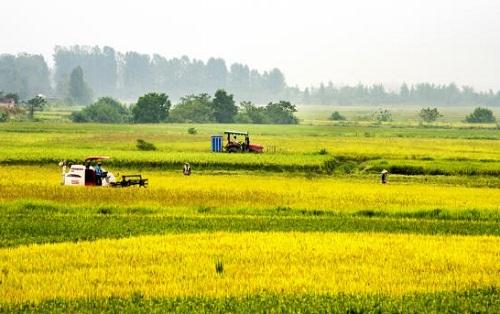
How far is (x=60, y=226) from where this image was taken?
752 inches

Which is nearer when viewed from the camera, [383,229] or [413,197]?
[383,229]

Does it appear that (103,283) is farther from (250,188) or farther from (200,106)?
(200,106)

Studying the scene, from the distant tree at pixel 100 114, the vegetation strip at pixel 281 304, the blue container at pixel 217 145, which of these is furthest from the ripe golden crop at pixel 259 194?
the distant tree at pixel 100 114

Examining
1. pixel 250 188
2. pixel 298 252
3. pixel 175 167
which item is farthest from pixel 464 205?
pixel 175 167

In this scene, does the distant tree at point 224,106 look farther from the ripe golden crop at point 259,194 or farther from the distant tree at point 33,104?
the ripe golden crop at point 259,194

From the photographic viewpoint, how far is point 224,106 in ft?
380

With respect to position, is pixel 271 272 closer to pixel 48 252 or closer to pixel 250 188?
pixel 48 252

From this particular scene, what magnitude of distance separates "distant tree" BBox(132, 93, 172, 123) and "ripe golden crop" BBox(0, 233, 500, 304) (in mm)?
90799

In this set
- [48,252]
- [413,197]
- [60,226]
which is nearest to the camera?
[48,252]

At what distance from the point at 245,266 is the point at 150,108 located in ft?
314

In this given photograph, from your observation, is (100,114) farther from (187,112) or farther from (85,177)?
(85,177)

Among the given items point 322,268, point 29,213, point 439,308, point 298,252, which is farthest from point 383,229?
point 29,213

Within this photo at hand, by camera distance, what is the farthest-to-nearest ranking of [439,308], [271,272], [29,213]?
1. [29,213]
2. [271,272]
3. [439,308]

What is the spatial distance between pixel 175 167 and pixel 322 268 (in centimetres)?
2658
